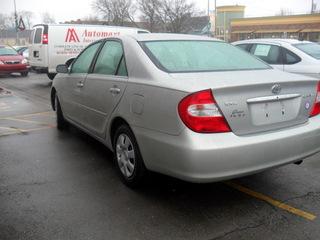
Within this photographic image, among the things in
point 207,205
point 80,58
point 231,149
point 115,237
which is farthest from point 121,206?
point 80,58

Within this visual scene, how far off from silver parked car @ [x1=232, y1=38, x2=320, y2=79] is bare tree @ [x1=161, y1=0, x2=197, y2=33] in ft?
120

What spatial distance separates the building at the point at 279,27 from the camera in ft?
152

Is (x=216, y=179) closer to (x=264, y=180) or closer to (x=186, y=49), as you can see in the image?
(x=264, y=180)

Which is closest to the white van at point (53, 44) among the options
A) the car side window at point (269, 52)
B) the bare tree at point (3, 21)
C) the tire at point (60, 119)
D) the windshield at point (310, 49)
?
the car side window at point (269, 52)

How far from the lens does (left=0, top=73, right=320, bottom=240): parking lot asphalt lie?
134 inches

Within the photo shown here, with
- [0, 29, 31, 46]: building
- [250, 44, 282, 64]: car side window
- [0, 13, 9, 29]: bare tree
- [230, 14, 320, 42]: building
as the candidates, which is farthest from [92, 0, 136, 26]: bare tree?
[250, 44, 282, 64]: car side window

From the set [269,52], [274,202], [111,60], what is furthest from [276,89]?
[269,52]

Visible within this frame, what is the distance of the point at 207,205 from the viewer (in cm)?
388

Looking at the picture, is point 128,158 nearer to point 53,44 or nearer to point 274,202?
point 274,202

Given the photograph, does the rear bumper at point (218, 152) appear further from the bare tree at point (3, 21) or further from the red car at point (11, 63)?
the bare tree at point (3, 21)

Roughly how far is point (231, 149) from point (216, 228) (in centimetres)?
69

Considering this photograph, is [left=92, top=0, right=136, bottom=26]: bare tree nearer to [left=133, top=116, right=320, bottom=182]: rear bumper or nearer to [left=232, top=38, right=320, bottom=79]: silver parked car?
[left=232, top=38, right=320, bottom=79]: silver parked car

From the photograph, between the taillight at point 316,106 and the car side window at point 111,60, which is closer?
the taillight at point 316,106

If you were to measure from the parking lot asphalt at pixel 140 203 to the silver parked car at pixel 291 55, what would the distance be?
3352 millimetres
